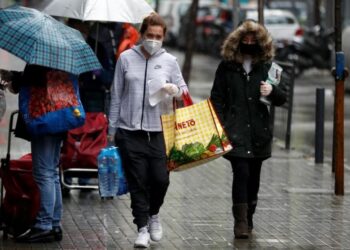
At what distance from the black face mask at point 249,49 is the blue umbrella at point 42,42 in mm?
1237

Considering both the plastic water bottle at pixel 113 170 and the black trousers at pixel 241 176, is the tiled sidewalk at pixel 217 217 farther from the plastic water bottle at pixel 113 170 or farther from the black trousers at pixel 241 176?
the plastic water bottle at pixel 113 170

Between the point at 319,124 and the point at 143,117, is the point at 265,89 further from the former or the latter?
the point at 319,124

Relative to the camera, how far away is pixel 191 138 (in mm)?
8922

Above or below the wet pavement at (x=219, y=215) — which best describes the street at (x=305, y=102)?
below

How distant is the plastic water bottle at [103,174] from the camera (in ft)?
28.9

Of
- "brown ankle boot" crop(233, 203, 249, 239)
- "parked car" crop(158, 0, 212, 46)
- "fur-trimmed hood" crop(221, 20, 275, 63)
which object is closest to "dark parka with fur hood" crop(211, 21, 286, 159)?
"fur-trimmed hood" crop(221, 20, 275, 63)

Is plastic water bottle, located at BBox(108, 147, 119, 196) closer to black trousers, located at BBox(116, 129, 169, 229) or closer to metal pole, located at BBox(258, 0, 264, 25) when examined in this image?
black trousers, located at BBox(116, 129, 169, 229)

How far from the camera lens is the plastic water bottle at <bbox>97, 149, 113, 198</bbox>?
880 centimetres

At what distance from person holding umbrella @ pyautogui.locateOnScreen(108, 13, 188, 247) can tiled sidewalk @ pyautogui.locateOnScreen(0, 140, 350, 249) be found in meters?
0.41

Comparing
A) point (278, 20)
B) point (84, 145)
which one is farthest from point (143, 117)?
point (278, 20)

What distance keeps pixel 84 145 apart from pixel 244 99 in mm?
2463

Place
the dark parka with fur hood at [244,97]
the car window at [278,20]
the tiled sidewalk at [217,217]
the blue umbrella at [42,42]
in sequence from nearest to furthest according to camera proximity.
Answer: the blue umbrella at [42,42]
the tiled sidewalk at [217,217]
the dark parka with fur hood at [244,97]
the car window at [278,20]

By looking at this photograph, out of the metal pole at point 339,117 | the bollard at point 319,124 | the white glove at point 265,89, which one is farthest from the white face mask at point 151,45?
the bollard at point 319,124

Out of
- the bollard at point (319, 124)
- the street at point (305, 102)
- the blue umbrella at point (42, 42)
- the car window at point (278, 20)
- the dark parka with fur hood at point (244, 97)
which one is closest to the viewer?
the blue umbrella at point (42, 42)
